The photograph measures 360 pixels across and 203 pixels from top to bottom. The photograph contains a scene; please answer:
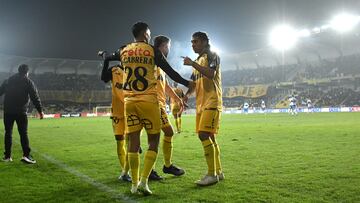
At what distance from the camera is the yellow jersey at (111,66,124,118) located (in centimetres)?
645

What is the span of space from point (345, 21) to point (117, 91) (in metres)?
43.4

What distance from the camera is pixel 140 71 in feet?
17.1

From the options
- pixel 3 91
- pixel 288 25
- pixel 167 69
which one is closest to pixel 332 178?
pixel 167 69

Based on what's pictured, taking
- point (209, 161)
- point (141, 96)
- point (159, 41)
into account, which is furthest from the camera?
point (159, 41)

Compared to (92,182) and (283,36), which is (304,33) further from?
(92,182)

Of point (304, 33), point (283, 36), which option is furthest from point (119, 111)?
point (304, 33)

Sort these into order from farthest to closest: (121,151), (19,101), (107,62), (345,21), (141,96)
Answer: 1. (345,21)
2. (19,101)
3. (121,151)
4. (107,62)
5. (141,96)

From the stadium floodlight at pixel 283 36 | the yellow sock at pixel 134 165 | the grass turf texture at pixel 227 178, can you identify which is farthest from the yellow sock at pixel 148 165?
the stadium floodlight at pixel 283 36

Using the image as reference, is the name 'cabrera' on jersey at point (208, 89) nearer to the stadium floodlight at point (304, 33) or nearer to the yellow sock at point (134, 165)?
the yellow sock at point (134, 165)

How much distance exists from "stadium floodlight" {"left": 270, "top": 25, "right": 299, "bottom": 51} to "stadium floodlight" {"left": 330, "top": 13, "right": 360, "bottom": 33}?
521 centimetres

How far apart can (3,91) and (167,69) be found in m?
5.38

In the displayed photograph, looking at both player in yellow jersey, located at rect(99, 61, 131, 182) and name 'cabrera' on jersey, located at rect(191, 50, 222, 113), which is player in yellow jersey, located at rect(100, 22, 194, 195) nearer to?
name 'cabrera' on jersey, located at rect(191, 50, 222, 113)

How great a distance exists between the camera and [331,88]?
51938mm

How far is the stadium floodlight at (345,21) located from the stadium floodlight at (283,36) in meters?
5.21
